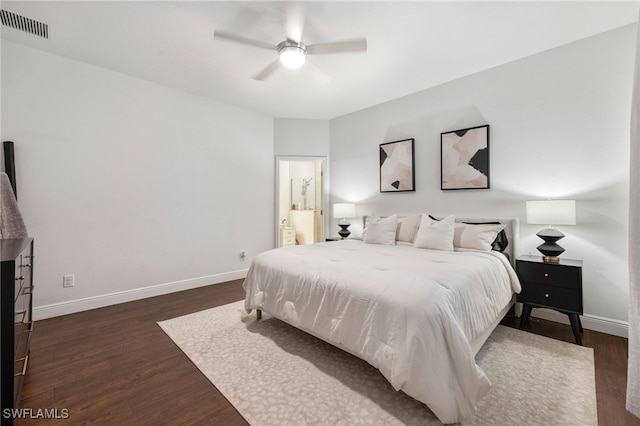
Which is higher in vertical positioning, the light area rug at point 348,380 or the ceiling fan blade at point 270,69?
the ceiling fan blade at point 270,69

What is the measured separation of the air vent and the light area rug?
3.01 meters

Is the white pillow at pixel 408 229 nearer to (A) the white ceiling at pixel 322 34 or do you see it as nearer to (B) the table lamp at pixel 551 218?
(B) the table lamp at pixel 551 218

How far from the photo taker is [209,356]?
7.13 ft

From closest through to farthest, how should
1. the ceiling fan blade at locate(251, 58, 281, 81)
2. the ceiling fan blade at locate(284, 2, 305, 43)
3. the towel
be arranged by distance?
the towel → the ceiling fan blade at locate(284, 2, 305, 43) → the ceiling fan blade at locate(251, 58, 281, 81)

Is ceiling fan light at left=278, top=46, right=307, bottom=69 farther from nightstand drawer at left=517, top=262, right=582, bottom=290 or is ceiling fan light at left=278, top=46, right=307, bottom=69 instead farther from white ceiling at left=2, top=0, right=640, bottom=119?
nightstand drawer at left=517, top=262, right=582, bottom=290

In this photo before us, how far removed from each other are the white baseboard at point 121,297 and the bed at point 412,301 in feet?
5.42

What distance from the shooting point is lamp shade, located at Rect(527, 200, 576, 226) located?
246 cm

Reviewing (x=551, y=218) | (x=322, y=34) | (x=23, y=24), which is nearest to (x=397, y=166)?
(x=551, y=218)

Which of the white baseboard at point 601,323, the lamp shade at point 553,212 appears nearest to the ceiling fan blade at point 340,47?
the lamp shade at point 553,212

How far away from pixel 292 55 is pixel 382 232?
2234 mm

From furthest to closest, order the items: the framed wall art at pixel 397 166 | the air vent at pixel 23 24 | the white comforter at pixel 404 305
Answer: the framed wall art at pixel 397 166 → the air vent at pixel 23 24 → the white comforter at pixel 404 305

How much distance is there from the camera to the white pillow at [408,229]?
3449 millimetres

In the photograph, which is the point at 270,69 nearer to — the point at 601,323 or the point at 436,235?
the point at 436,235

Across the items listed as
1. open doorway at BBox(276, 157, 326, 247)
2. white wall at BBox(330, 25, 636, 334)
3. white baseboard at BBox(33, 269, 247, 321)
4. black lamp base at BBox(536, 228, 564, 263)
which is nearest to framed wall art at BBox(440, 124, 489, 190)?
white wall at BBox(330, 25, 636, 334)
